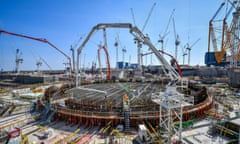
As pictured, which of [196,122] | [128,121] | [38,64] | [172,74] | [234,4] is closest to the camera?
[172,74]

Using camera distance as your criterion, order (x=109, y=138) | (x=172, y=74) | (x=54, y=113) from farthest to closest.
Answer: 1. (x=54, y=113)
2. (x=109, y=138)
3. (x=172, y=74)

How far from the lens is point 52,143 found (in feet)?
37.3

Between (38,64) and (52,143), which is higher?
(38,64)

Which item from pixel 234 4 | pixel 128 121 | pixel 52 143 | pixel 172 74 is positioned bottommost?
pixel 52 143

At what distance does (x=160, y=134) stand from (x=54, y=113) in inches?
551

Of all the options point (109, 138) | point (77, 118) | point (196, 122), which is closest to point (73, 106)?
point (77, 118)

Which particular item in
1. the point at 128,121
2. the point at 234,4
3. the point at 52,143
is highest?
the point at 234,4

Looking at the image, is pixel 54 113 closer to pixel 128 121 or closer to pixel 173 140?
pixel 128 121

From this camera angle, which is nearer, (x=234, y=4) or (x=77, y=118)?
(x=77, y=118)

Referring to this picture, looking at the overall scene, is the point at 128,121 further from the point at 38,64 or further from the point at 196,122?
the point at 38,64

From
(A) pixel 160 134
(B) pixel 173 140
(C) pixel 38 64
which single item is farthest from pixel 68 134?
(C) pixel 38 64

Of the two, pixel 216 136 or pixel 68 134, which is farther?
pixel 68 134

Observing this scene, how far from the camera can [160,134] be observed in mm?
12094

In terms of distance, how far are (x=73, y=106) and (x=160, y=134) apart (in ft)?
43.9
